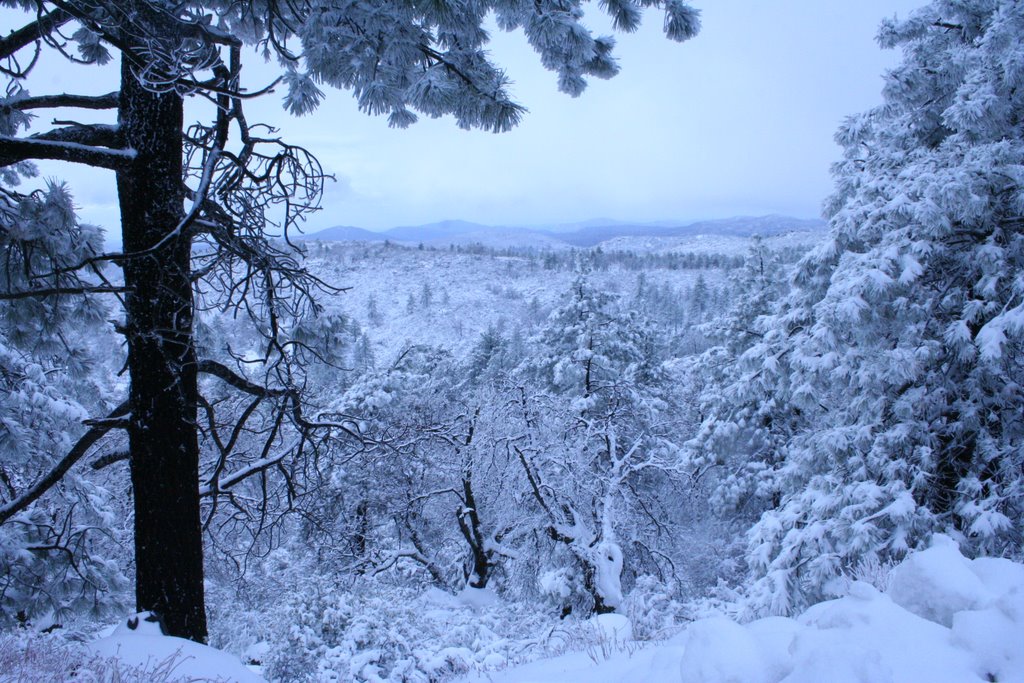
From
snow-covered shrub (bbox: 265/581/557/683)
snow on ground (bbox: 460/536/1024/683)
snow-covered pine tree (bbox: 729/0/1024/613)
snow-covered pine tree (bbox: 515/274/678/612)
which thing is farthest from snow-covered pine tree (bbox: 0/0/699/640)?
snow-covered pine tree (bbox: 515/274/678/612)

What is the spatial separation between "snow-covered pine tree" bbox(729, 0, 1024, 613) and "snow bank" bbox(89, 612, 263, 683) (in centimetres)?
637

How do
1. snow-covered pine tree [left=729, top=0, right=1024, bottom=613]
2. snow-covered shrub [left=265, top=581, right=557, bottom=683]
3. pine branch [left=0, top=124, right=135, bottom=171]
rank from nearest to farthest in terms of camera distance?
pine branch [left=0, top=124, right=135, bottom=171] < snow-covered pine tree [left=729, top=0, right=1024, bottom=613] < snow-covered shrub [left=265, top=581, right=557, bottom=683]

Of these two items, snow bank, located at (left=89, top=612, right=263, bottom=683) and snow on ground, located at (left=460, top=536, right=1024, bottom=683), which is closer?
snow on ground, located at (left=460, top=536, right=1024, bottom=683)

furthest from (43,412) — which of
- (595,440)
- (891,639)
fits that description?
(595,440)

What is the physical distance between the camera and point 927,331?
718 centimetres

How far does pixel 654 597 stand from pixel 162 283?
11.4 meters

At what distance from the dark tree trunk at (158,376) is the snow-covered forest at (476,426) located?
0.02m

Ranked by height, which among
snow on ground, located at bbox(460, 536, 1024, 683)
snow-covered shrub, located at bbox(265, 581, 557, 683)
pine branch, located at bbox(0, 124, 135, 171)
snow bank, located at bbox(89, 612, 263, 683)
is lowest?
snow-covered shrub, located at bbox(265, 581, 557, 683)

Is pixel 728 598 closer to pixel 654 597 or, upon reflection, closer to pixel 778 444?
pixel 654 597

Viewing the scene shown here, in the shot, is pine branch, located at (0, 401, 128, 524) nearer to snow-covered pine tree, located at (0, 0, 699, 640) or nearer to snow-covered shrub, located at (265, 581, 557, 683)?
snow-covered pine tree, located at (0, 0, 699, 640)

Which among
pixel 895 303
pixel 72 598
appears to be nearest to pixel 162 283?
pixel 72 598

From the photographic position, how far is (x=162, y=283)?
2961 mm

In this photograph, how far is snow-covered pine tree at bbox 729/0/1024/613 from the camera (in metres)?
6.37

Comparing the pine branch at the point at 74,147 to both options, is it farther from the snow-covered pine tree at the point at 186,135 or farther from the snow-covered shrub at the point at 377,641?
the snow-covered shrub at the point at 377,641
